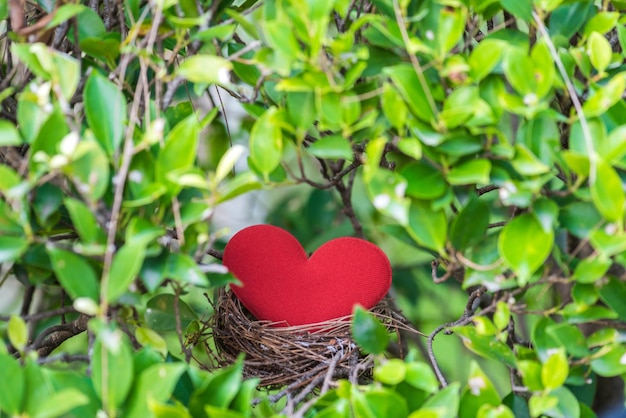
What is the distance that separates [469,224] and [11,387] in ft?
1.52

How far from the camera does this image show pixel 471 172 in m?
0.66

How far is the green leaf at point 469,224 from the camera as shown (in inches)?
28.6

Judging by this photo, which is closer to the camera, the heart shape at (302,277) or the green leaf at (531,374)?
the green leaf at (531,374)

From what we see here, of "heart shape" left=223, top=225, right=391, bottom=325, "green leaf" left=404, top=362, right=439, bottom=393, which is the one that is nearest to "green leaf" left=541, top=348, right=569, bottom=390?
"green leaf" left=404, top=362, right=439, bottom=393

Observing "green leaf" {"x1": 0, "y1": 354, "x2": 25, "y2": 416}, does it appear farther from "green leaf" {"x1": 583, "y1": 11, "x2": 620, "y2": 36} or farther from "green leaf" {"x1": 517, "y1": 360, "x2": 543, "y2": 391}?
"green leaf" {"x1": 583, "y1": 11, "x2": 620, "y2": 36}

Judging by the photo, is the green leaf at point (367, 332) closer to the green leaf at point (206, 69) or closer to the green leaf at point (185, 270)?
the green leaf at point (185, 270)

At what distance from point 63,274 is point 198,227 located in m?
0.13

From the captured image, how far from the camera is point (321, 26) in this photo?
0.64 m

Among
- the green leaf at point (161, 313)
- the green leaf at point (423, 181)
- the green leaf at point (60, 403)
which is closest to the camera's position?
the green leaf at point (60, 403)

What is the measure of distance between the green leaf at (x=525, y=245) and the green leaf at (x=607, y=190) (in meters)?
0.06

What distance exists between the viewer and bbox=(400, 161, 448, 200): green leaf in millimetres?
690

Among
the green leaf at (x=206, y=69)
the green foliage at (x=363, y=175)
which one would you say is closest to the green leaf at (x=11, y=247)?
the green foliage at (x=363, y=175)

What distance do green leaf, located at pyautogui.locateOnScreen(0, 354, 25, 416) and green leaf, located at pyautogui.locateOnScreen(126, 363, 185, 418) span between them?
10cm

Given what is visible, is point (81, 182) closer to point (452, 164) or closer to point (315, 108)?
point (315, 108)
